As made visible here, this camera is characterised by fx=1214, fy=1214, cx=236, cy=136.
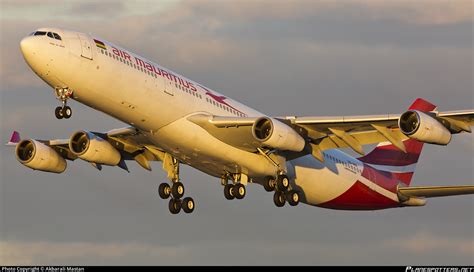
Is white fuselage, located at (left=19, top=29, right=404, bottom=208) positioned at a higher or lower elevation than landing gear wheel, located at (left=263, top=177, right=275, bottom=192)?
higher

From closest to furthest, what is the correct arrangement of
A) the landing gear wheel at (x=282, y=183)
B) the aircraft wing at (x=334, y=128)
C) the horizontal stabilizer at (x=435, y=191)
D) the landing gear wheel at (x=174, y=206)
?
the aircraft wing at (x=334, y=128) < the landing gear wheel at (x=282, y=183) < the horizontal stabilizer at (x=435, y=191) < the landing gear wheel at (x=174, y=206)

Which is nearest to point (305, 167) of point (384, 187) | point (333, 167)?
point (333, 167)

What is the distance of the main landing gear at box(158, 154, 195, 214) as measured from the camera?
208 feet

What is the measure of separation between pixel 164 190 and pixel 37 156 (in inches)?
277

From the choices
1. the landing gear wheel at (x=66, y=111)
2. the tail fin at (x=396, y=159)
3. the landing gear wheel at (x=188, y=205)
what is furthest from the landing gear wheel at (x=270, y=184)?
the landing gear wheel at (x=66, y=111)

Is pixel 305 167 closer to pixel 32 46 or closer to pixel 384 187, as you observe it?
pixel 384 187

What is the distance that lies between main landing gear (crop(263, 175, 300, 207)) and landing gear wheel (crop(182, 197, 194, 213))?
14.5 feet

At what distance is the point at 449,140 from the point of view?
55.2m

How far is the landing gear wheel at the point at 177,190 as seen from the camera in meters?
63.2

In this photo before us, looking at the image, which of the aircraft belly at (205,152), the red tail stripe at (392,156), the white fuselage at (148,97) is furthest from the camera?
the red tail stripe at (392,156)

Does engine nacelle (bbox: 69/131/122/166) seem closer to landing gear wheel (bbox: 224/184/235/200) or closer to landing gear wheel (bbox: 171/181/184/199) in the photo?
landing gear wheel (bbox: 171/181/184/199)

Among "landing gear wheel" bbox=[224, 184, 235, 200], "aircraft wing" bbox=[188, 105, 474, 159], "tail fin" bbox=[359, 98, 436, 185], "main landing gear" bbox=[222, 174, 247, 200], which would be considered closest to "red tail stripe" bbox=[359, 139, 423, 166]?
"tail fin" bbox=[359, 98, 436, 185]

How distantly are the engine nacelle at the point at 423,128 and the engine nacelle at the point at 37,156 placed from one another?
19903 mm

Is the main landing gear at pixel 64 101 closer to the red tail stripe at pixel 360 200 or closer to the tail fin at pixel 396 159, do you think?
the red tail stripe at pixel 360 200
